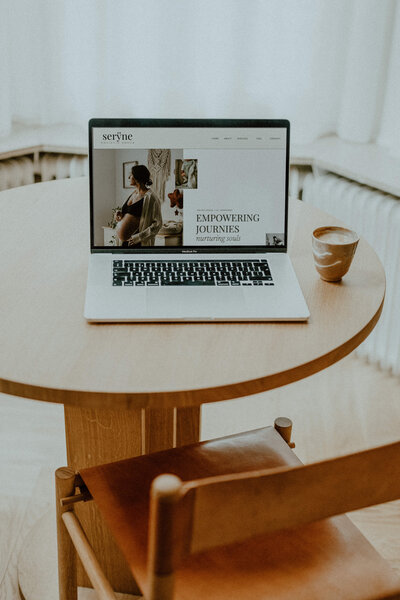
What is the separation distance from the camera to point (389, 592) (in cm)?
93

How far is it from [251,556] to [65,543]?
0.34 metres

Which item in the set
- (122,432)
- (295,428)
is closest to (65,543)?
(122,432)

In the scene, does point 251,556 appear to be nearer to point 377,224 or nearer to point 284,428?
point 284,428

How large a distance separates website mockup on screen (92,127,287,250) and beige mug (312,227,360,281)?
10 cm

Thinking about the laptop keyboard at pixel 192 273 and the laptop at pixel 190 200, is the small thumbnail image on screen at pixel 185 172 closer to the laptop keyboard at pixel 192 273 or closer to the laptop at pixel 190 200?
the laptop at pixel 190 200

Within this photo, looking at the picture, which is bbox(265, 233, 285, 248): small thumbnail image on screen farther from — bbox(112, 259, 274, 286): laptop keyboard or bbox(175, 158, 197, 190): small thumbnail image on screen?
bbox(175, 158, 197, 190): small thumbnail image on screen

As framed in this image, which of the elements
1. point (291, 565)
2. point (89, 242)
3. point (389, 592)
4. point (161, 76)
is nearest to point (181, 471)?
point (291, 565)

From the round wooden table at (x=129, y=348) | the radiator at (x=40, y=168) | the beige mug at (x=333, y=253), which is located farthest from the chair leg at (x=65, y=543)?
the radiator at (x=40, y=168)

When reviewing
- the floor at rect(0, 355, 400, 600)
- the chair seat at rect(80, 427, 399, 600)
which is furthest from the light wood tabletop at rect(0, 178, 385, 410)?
the floor at rect(0, 355, 400, 600)

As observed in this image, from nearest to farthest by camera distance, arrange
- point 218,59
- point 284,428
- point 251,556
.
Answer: point 251,556 → point 284,428 → point 218,59

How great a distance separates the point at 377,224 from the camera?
2.04 meters

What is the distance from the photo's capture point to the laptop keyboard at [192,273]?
1220 mm

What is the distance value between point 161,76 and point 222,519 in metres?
1.81

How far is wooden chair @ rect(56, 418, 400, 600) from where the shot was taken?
68 centimetres
